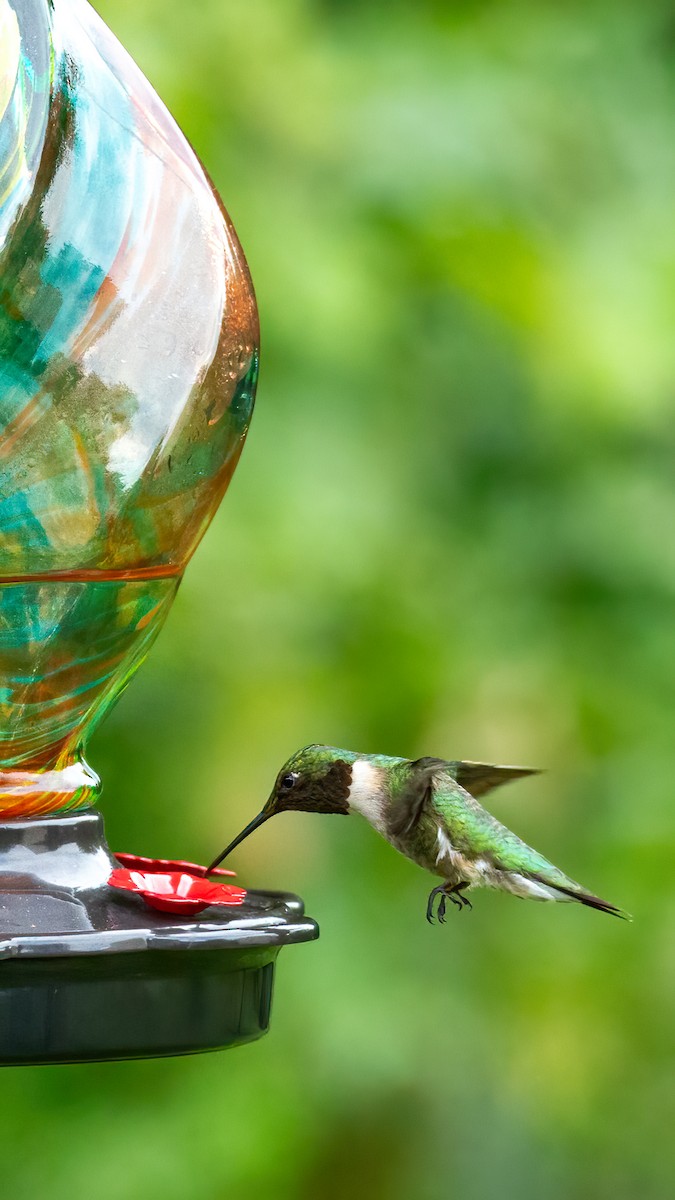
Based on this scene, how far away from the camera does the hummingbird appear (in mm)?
1567

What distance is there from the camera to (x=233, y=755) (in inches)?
117

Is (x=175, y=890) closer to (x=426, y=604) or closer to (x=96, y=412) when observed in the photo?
(x=96, y=412)

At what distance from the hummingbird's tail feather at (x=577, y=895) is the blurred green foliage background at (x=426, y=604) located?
128 centimetres

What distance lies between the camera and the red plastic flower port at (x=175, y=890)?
1.14 metres

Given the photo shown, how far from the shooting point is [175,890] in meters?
1.17

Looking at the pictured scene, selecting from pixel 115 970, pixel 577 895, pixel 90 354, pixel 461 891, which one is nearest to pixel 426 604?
pixel 461 891

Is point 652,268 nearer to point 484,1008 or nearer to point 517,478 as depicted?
point 517,478

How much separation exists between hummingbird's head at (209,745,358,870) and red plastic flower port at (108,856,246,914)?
287 mm

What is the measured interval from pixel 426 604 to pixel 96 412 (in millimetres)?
1827

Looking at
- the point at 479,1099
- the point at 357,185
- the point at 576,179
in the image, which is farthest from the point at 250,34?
the point at 479,1099

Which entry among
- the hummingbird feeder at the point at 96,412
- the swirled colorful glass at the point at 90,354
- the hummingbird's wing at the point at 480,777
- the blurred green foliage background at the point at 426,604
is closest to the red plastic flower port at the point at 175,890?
the hummingbird feeder at the point at 96,412

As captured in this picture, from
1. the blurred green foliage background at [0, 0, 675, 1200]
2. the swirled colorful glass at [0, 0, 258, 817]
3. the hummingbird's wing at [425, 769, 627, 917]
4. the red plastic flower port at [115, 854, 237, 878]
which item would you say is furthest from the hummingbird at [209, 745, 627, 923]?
the blurred green foliage background at [0, 0, 675, 1200]

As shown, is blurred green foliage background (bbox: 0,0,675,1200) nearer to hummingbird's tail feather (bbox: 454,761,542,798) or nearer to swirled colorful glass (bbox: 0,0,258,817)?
hummingbird's tail feather (bbox: 454,761,542,798)

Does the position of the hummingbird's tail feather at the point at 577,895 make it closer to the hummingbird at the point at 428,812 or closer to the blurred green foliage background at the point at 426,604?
→ the hummingbird at the point at 428,812
